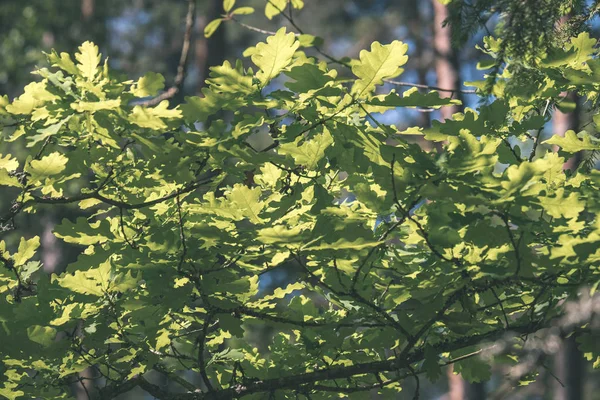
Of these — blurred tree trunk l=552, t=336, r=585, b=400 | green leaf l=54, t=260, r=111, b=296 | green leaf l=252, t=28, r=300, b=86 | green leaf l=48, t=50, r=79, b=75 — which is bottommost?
green leaf l=54, t=260, r=111, b=296

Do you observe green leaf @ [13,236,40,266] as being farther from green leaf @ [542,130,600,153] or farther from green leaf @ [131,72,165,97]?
green leaf @ [542,130,600,153]

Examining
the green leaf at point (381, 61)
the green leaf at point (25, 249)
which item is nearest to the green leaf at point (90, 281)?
the green leaf at point (25, 249)

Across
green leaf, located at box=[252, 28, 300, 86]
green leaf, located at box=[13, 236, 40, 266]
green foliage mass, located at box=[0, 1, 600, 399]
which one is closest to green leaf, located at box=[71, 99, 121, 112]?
green foliage mass, located at box=[0, 1, 600, 399]

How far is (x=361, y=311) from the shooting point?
2795 mm

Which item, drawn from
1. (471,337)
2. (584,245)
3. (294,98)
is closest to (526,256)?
(584,245)

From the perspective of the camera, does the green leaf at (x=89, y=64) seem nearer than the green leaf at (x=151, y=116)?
No

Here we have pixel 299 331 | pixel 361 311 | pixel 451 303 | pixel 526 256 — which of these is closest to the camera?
pixel 526 256

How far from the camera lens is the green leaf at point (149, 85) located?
240 centimetres

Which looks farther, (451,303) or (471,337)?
(471,337)

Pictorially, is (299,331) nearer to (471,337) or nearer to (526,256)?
(471,337)

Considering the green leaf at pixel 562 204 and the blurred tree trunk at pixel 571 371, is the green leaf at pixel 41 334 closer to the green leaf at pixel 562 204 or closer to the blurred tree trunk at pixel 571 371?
the green leaf at pixel 562 204

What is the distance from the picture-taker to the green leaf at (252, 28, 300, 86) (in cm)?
231

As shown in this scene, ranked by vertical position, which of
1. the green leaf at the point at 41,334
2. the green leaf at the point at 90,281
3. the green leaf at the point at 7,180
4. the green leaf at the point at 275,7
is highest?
the green leaf at the point at 275,7

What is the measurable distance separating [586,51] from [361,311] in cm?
133
